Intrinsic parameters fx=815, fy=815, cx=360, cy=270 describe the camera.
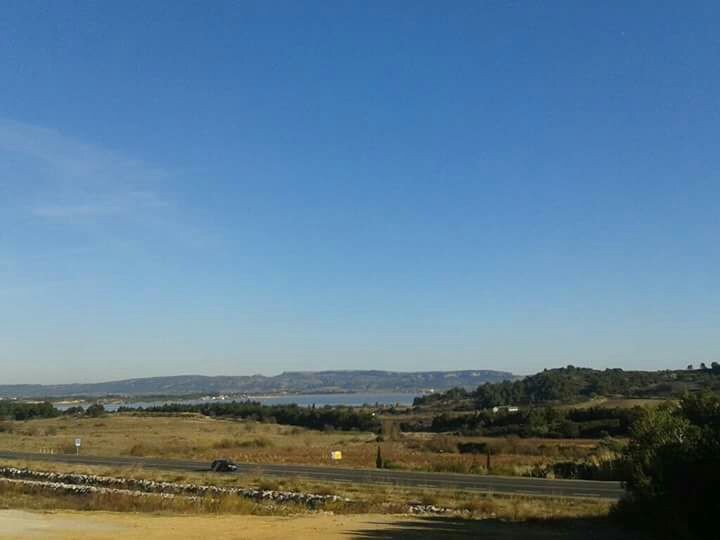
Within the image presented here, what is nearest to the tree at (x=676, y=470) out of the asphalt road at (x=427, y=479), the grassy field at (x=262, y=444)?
the asphalt road at (x=427, y=479)

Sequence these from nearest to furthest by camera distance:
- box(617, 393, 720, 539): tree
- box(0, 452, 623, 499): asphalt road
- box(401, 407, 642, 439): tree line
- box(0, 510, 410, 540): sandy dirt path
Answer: box(617, 393, 720, 539): tree → box(0, 510, 410, 540): sandy dirt path → box(0, 452, 623, 499): asphalt road → box(401, 407, 642, 439): tree line

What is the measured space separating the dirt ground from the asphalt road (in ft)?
31.1

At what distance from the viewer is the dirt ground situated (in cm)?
2136

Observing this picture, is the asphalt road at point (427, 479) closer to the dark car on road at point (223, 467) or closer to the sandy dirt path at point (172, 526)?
the dark car on road at point (223, 467)

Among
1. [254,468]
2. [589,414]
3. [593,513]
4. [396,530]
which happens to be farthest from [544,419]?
[396,530]

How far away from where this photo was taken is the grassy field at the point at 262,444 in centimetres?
5556

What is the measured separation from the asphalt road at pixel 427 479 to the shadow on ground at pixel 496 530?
312 inches

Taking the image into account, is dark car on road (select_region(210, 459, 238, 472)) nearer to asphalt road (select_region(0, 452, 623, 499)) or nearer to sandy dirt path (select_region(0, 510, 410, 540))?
asphalt road (select_region(0, 452, 623, 499))

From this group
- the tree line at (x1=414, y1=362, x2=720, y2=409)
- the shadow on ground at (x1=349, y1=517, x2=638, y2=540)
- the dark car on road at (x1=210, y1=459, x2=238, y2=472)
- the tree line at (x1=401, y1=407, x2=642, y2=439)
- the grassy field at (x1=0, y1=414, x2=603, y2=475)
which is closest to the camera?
the shadow on ground at (x1=349, y1=517, x2=638, y2=540)

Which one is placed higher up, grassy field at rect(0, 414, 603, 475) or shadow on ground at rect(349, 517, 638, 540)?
shadow on ground at rect(349, 517, 638, 540)

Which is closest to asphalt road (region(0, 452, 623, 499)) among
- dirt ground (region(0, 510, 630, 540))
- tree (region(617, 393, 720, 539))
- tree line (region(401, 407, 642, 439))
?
tree (region(617, 393, 720, 539))

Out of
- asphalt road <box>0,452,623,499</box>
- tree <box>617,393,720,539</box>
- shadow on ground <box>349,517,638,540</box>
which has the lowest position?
asphalt road <box>0,452,623,499</box>

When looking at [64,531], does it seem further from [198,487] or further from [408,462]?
[408,462]

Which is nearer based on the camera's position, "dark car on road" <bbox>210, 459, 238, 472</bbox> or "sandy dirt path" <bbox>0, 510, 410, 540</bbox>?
"sandy dirt path" <bbox>0, 510, 410, 540</bbox>
